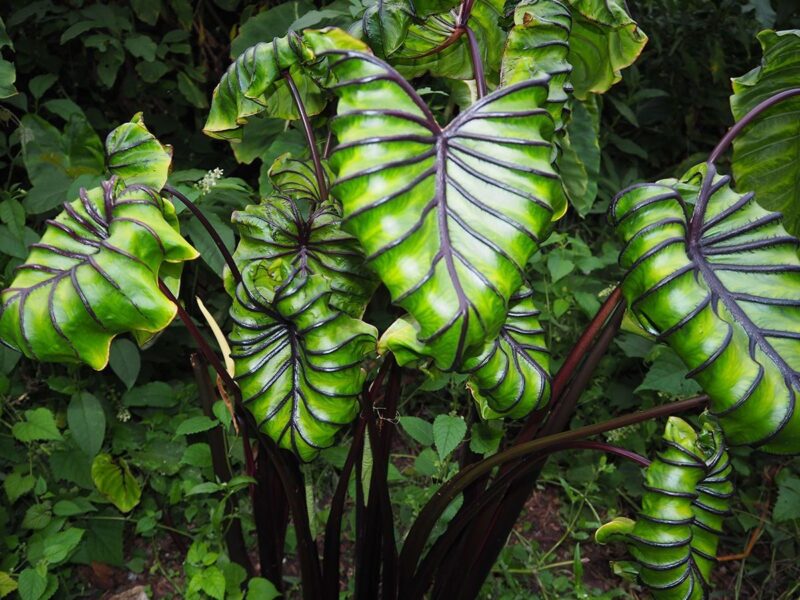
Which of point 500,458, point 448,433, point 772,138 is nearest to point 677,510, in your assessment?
point 500,458

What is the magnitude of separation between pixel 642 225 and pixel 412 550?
0.55 meters

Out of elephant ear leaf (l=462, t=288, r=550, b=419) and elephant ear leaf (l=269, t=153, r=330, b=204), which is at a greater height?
elephant ear leaf (l=269, t=153, r=330, b=204)

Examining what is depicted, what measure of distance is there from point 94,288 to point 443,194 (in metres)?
0.33

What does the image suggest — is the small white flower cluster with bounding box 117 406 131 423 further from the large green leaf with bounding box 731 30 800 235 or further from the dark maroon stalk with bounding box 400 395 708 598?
the large green leaf with bounding box 731 30 800 235

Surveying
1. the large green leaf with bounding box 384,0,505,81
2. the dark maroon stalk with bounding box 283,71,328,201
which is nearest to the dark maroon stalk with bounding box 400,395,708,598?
the dark maroon stalk with bounding box 283,71,328,201

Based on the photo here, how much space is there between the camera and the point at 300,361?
79cm

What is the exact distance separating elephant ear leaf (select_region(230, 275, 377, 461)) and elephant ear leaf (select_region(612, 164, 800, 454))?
0.98 feet

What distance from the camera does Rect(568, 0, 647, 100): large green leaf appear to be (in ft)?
2.85

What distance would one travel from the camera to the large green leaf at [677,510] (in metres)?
0.73

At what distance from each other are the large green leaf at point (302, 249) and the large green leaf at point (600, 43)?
0.42 meters

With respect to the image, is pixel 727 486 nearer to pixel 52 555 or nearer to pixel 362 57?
pixel 362 57

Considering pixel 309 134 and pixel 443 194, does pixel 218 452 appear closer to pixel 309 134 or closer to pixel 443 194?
pixel 309 134

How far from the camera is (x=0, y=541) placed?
1.26 m

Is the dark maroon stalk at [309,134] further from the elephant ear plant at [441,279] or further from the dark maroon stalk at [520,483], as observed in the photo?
the dark maroon stalk at [520,483]
